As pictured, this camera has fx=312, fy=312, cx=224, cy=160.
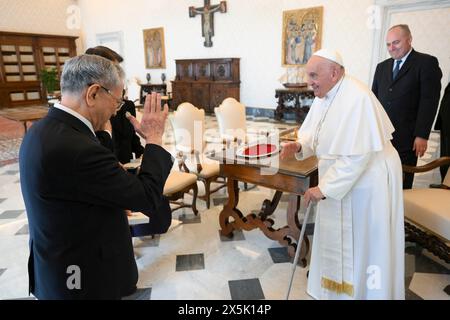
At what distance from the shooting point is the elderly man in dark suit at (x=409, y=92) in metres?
2.64

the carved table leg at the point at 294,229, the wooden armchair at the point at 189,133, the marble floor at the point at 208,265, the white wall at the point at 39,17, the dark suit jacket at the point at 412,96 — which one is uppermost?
the white wall at the point at 39,17

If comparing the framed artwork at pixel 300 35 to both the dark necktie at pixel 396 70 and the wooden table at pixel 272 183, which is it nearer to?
the dark necktie at pixel 396 70

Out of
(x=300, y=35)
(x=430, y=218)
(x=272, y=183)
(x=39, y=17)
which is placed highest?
(x=39, y=17)

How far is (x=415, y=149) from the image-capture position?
2.75m

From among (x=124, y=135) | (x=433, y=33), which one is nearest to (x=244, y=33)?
(x=433, y=33)

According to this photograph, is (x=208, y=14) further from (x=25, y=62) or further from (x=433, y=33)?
(x=25, y=62)

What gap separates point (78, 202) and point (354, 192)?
1.40 meters

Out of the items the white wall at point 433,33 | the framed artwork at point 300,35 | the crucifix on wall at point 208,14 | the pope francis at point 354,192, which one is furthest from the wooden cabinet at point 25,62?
the pope francis at point 354,192

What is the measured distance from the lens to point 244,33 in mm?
9062

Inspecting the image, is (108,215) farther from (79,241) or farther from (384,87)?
(384,87)

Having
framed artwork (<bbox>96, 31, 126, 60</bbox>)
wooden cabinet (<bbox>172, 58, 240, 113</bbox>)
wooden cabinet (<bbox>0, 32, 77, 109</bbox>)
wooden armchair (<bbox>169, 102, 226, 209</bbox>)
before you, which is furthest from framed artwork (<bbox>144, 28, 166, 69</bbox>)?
wooden armchair (<bbox>169, 102, 226, 209</bbox>)

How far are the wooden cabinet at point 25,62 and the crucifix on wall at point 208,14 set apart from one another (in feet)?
20.6

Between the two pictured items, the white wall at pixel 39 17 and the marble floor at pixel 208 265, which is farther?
the white wall at pixel 39 17

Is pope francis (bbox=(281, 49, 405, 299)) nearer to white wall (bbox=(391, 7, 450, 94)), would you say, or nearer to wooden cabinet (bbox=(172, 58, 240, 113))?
white wall (bbox=(391, 7, 450, 94))
